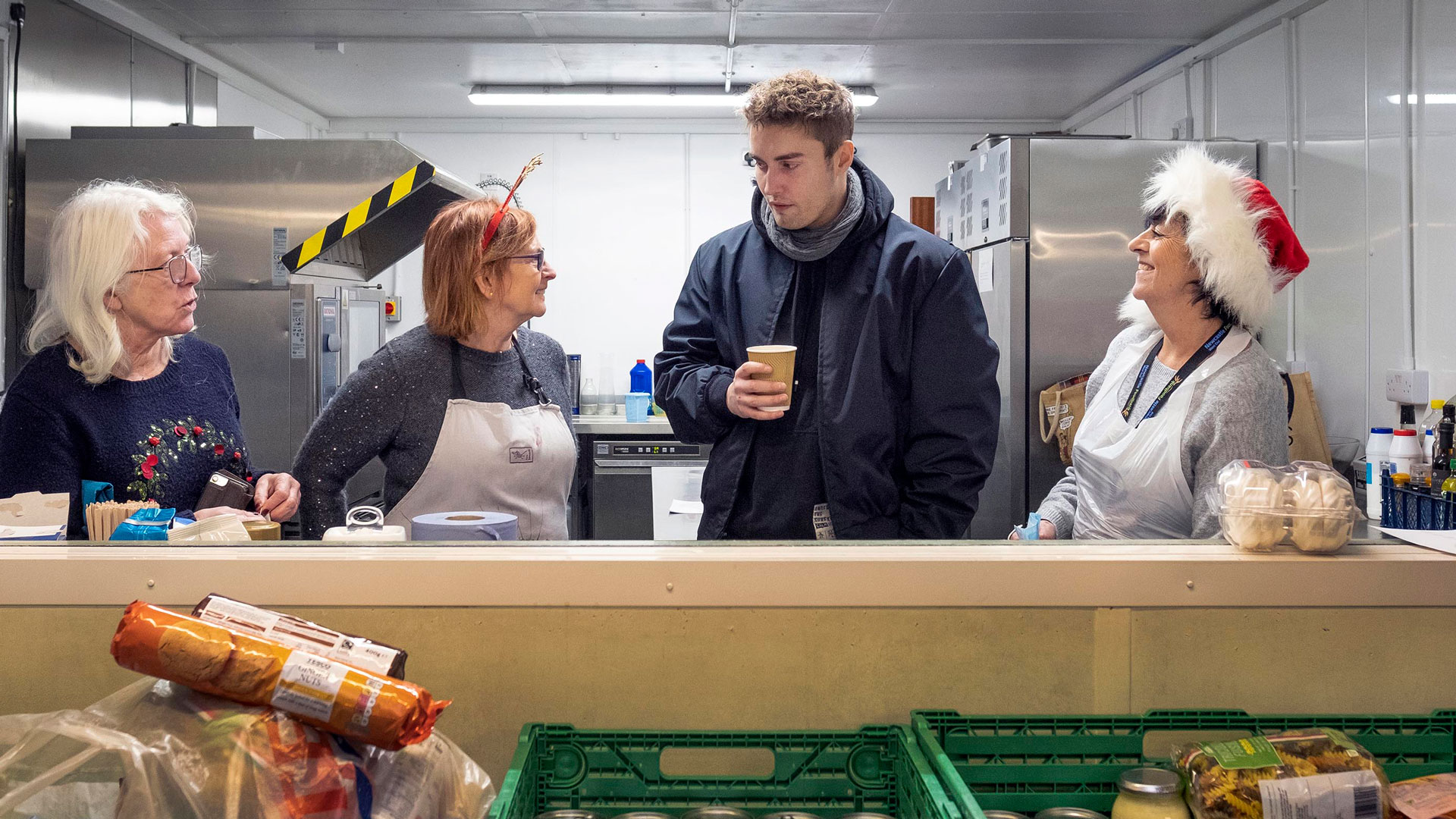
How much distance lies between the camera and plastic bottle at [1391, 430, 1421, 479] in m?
3.28

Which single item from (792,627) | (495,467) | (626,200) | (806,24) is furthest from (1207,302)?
(626,200)

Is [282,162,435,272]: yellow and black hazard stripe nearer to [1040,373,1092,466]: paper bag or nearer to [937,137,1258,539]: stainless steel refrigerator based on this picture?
[937,137,1258,539]: stainless steel refrigerator

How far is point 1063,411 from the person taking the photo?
4.32 meters

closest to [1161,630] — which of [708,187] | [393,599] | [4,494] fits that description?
[393,599]

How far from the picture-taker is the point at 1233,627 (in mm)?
1136

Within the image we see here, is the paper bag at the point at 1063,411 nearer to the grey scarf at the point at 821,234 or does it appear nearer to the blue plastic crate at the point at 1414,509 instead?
the blue plastic crate at the point at 1414,509

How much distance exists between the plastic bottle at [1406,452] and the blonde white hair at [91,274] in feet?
11.9

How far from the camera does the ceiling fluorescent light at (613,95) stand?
6348 millimetres

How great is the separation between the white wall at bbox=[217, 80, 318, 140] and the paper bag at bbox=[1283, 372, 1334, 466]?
5444 millimetres

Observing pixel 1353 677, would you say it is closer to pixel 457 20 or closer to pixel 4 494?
pixel 4 494

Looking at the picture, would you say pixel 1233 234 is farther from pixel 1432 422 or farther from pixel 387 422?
pixel 1432 422

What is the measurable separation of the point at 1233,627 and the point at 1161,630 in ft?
0.27

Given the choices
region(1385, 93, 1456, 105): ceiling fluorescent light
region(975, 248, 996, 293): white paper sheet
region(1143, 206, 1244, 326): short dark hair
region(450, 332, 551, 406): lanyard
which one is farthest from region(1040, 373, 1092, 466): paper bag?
region(450, 332, 551, 406): lanyard

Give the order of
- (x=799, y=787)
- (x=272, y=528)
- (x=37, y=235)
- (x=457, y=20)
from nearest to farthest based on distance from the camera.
→ 1. (x=799, y=787)
2. (x=272, y=528)
3. (x=37, y=235)
4. (x=457, y=20)
